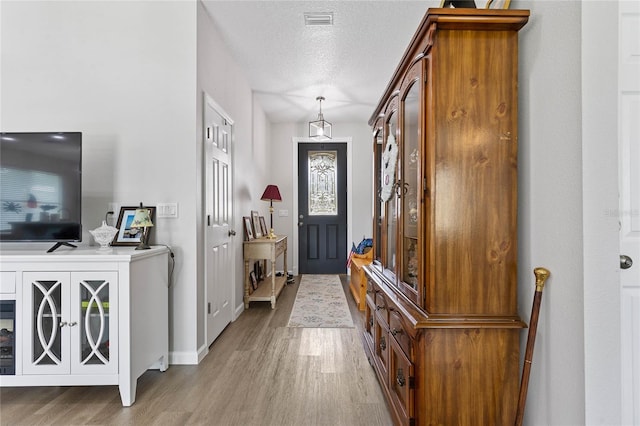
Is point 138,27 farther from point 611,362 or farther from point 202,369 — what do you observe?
point 611,362

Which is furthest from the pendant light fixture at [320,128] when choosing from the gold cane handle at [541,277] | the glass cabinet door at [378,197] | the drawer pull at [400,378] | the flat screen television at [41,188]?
the gold cane handle at [541,277]

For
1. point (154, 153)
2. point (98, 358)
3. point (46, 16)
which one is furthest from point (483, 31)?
point (46, 16)

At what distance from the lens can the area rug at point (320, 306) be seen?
11.6 feet

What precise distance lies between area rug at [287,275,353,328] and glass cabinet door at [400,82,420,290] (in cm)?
192

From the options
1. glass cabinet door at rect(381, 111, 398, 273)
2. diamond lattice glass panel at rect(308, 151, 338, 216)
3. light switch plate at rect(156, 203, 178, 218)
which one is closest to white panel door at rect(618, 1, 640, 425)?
glass cabinet door at rect(381, 111, 398, 273)

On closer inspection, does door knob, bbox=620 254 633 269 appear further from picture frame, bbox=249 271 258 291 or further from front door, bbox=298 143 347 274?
front door, bbox=298 143 347 274

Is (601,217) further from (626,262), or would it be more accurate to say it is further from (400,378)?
(400,378)

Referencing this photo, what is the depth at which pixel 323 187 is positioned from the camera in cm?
622

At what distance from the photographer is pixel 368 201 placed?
615 cm

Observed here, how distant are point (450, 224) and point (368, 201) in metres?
4.73

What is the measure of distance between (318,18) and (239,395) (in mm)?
2908

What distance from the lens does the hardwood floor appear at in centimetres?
187

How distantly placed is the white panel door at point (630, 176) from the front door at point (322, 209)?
4970mm

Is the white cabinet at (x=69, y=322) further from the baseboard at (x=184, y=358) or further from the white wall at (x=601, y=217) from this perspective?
the white wall at (x=601, y=217)
